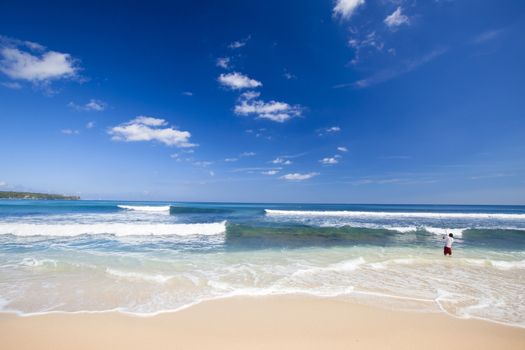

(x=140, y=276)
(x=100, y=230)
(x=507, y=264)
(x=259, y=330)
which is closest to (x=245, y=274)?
(x=140, y=276)

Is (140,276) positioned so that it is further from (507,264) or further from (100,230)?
(507,264)

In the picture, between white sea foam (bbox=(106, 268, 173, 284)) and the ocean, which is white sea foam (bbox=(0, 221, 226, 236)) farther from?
white sea foam (bbox=(106, 268, 173, 284))

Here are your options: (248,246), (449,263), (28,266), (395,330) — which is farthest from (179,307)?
(449,263)

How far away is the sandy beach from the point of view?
3684 mm

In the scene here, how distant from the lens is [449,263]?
9422 mm

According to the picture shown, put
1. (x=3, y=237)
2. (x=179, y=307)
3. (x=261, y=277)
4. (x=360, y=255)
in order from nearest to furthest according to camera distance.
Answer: (x=179, y=307) → (x=261, y=277) → (x=360, y=255) → (x=3, y=237)

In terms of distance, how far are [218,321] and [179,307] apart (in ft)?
3.41

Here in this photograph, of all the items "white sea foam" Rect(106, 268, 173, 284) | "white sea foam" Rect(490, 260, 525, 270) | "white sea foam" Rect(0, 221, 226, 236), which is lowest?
"white sea foam" Rect(0, 221, 226, 236)

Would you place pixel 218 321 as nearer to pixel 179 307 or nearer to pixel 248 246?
pixel 179 307

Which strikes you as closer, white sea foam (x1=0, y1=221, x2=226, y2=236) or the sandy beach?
the sandy beach

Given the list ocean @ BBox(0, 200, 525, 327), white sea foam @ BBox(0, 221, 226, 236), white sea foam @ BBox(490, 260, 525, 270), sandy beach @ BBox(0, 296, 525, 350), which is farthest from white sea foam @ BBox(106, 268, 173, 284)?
white sea foam @ BBox(490, 260, 525, 270)

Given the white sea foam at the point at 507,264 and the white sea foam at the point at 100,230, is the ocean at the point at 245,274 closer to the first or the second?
the white sea foam at the point at 507,264

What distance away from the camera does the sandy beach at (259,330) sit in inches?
145

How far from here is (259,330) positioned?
13.5ft
